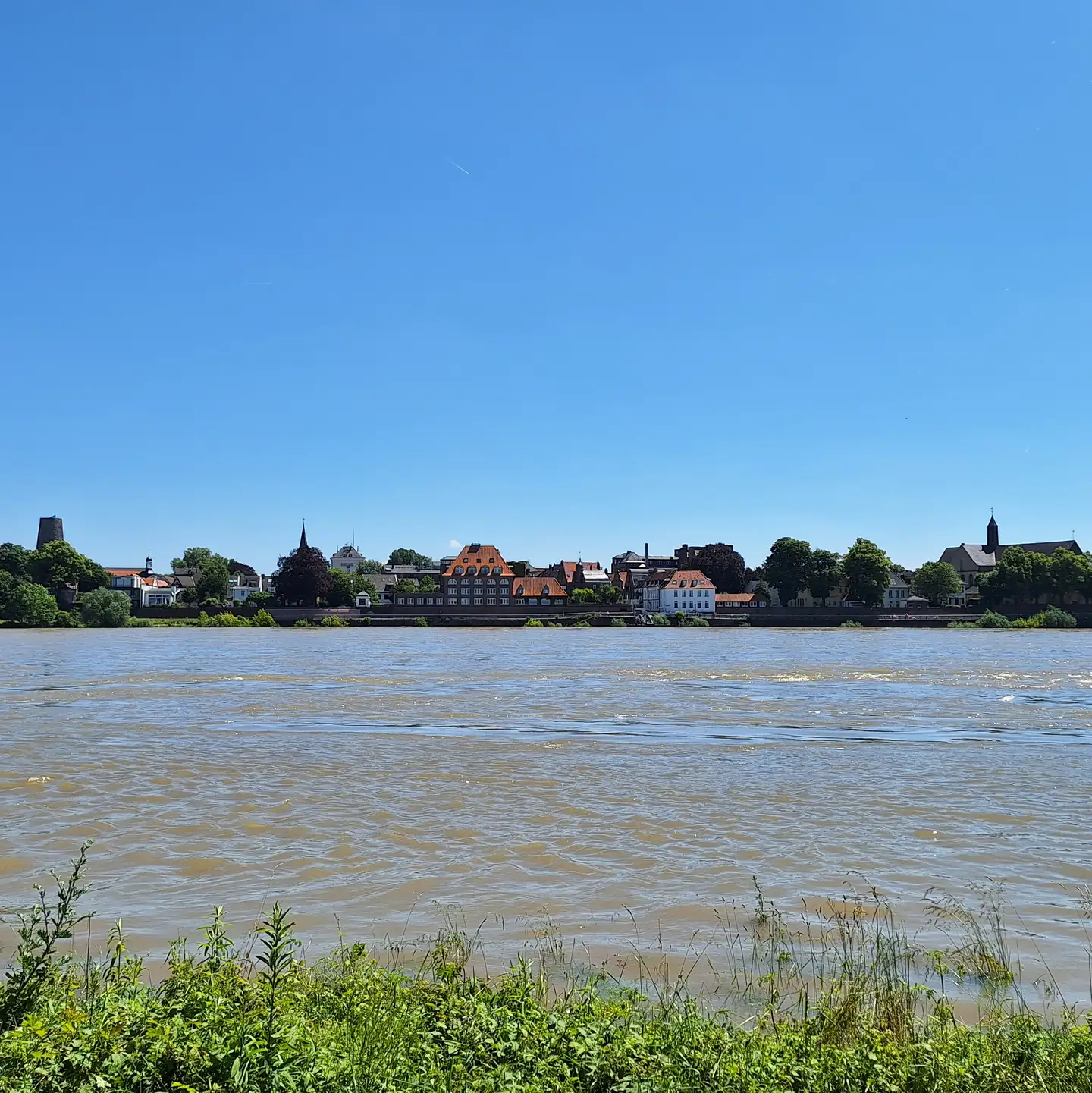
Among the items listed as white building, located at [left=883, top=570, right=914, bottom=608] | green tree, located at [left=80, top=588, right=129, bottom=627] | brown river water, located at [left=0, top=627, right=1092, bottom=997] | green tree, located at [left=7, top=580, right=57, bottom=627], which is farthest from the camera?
white building, located at [left=883, top=570, right=914, bottom=608]

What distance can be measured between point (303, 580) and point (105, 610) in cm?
2618

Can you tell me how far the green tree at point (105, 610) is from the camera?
368 ft

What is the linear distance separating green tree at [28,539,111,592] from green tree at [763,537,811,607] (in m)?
90.1

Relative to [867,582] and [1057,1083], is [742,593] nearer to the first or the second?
[867,582]

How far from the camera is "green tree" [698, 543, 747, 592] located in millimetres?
150250

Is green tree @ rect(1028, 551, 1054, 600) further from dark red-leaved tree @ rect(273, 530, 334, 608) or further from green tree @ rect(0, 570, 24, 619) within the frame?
green tree @ rect(0, 570, 24, 619)

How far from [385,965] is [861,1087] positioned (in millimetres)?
3556

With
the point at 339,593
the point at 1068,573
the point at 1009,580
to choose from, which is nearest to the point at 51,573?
the point at 339,593

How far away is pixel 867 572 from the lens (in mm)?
124062

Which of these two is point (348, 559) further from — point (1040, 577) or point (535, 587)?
point (1040, 577)

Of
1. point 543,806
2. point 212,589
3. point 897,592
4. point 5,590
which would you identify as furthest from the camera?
point 897,592

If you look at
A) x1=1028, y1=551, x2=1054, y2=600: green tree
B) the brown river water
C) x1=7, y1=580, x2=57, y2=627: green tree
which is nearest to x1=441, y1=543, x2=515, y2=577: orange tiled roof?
x1=7, y1=580, x2=57, y2=627: green tree

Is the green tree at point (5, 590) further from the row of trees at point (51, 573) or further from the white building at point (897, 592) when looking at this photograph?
the white building at point (897, 592)

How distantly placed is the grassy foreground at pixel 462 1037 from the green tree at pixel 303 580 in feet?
420
